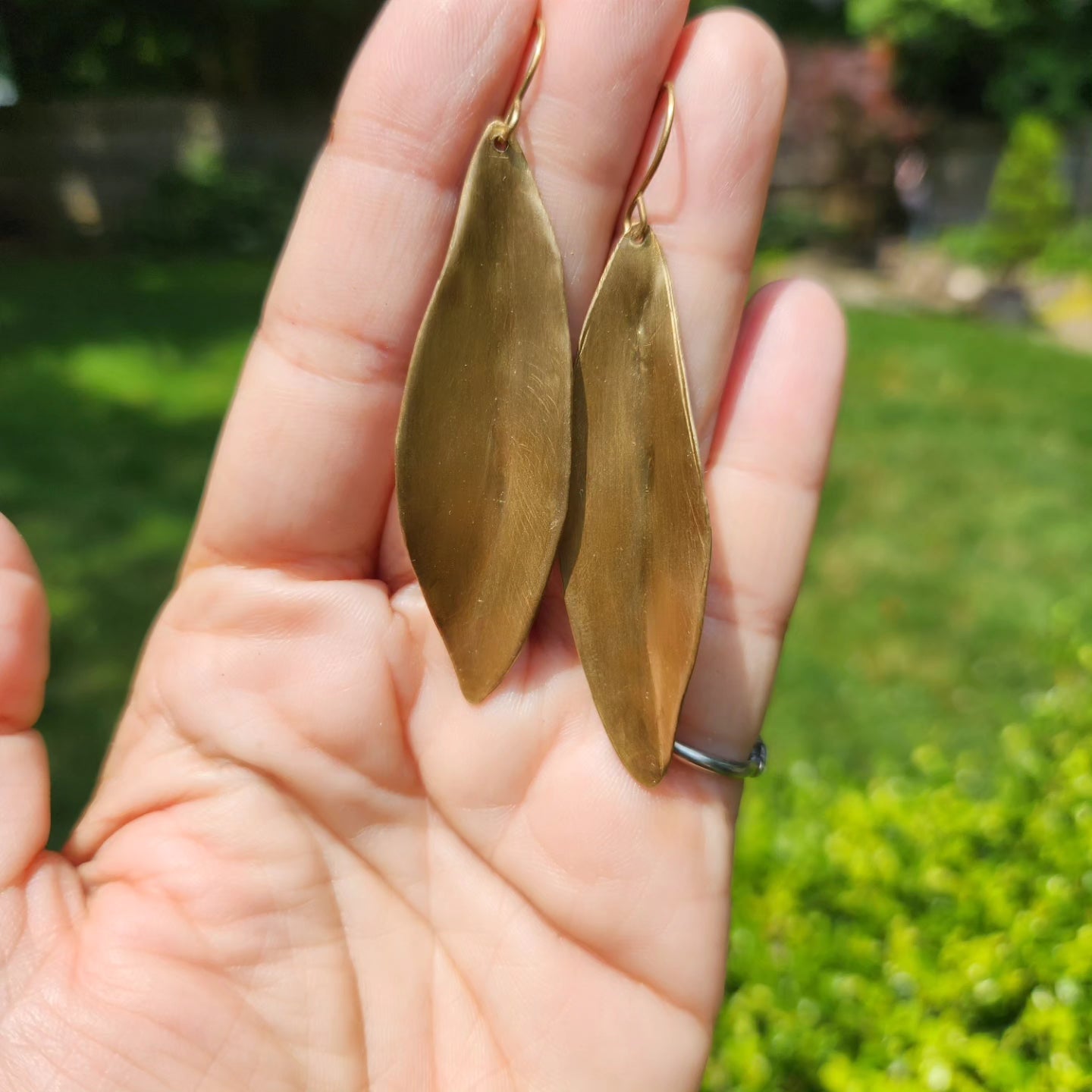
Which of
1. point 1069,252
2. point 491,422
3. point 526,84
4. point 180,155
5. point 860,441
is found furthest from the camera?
point 180,155

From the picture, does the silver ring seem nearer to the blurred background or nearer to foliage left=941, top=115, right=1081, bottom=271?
the blurred background

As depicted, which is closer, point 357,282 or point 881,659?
point 357,282

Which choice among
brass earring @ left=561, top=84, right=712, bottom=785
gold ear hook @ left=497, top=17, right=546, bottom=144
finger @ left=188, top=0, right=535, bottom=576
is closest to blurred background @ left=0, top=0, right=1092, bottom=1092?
brass earring @ left=561, top=84, right=712, bottom=785

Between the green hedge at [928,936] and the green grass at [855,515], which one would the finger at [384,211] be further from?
the green grass at [855,515]

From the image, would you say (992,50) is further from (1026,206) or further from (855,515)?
(855,515)

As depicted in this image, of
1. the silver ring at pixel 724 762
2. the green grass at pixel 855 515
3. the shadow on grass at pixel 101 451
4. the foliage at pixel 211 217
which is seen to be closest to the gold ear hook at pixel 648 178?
the silver ring at pixel 724 762

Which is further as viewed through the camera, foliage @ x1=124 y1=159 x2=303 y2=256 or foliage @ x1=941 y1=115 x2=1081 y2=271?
foliage @ x1=124 y1=159 x2=303 y2=256

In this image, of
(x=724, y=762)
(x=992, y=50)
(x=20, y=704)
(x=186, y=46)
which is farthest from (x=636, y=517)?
(x=992, y=50)

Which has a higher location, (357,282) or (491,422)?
(357,282)
